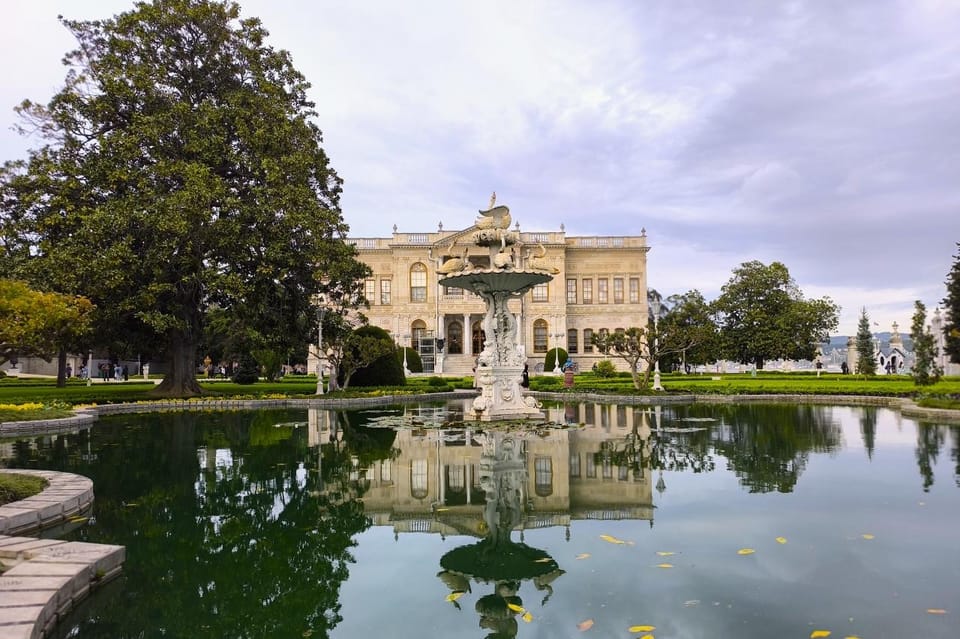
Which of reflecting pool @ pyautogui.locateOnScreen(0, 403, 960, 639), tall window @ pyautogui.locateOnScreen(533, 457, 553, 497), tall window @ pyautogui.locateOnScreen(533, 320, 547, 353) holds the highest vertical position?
tall window @ pyautogui.locateOnScreen(533, 320, 547, 353)

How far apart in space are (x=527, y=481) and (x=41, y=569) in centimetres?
409

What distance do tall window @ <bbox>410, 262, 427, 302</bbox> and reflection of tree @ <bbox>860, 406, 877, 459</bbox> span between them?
34236mm

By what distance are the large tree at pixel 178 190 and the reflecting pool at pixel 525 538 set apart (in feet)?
30.7

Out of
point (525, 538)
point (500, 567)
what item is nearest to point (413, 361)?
point (525, 538)

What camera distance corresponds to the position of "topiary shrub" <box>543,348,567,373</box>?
124ft

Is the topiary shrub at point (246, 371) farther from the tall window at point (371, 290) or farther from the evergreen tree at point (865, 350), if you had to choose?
the evergreen tree at point (865, 350)

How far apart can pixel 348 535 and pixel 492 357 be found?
779cm

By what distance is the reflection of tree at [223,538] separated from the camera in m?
3.21

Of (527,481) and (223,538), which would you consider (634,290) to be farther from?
(223,538)

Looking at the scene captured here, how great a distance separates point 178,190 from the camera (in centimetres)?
1850

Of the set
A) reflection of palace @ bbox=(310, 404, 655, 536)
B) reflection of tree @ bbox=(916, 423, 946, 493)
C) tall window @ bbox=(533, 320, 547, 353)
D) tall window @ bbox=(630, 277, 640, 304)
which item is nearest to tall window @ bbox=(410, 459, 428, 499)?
reflection of palace @ bbox=(310, 404, 655, 536)

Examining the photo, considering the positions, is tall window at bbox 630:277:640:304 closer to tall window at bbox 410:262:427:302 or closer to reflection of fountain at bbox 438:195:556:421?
tall window at bbox 410:262:427:302

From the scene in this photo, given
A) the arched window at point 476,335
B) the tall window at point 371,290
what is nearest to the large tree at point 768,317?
the arched window at point 476,335

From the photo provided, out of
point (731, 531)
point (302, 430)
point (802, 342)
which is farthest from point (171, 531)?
point (802, 342)
